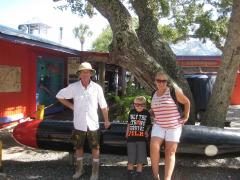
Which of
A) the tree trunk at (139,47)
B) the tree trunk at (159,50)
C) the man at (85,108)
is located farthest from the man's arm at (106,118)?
the tree trunk at (159,50)

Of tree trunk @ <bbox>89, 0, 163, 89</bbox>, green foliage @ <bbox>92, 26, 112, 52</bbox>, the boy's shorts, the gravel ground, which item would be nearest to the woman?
the boy's shorts

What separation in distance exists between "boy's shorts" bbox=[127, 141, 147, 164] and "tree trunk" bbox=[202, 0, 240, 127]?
8.92ft

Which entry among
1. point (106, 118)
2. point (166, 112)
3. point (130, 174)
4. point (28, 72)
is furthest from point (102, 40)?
point (166, 112)

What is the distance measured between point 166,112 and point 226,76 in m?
2.92

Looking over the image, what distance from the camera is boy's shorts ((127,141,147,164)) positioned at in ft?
19.9

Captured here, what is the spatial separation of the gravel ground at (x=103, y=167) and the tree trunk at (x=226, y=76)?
1043 millimetres

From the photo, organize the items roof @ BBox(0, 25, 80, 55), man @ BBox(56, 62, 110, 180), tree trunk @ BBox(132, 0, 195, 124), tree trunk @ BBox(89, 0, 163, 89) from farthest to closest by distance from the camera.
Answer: roof @ BBox(0, 25, 80, 55) → tree trunk @ BBox(132, 0, 195, 124) → tree trunk @ BBox(89, 0, 163, 89) → man @ BBox(56, 62, 110, 180)

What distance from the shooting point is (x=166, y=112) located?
583cm

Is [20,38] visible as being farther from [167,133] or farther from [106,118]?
[167,133]

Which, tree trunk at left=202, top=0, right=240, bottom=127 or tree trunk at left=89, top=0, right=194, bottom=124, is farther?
tree trunk at left=202, top=0, right=240, bottom=127

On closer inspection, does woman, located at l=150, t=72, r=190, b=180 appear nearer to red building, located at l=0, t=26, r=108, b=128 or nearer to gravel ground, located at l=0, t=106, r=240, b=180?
gravel ground, located at l=0, t=106, r=240, b=180

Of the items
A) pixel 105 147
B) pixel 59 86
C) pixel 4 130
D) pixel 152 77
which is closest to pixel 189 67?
pixel 59 86

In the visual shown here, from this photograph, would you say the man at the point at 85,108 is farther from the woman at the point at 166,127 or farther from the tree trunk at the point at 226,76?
the tree trunk at the point at 226,76

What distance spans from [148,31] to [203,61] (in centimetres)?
1517
